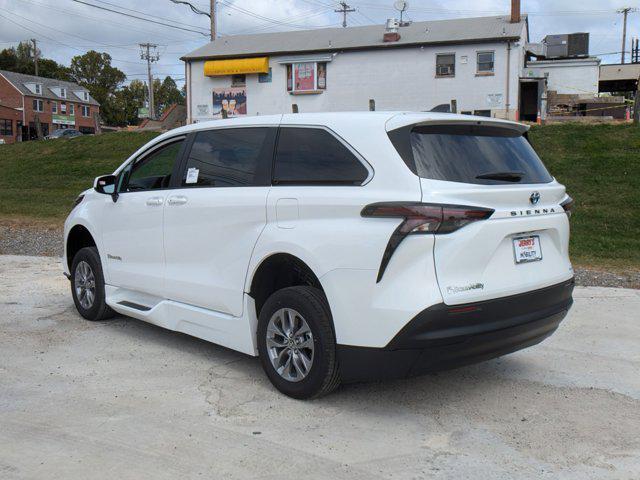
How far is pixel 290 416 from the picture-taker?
4.16 metres

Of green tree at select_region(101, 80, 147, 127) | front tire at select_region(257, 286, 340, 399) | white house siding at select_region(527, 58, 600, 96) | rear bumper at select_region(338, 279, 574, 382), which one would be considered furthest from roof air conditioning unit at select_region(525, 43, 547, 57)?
green tree at select_region(101, 80, 147, 127)

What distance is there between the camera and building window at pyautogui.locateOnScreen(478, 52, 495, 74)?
108ft

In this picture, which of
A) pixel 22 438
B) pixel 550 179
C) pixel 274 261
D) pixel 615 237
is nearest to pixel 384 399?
pixel 274 261

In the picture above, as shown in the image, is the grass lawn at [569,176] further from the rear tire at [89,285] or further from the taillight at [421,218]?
the rear tire at [89,285]

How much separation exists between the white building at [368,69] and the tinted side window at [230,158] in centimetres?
2719

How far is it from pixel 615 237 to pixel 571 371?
275 inches

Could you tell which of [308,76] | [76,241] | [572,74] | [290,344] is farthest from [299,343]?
[572,74]

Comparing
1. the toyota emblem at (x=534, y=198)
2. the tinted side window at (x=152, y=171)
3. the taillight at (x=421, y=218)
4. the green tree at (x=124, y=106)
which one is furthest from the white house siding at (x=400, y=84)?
the green tree at (x=124, y=106)

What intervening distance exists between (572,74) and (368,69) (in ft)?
37.7

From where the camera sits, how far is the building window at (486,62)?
1293 inches

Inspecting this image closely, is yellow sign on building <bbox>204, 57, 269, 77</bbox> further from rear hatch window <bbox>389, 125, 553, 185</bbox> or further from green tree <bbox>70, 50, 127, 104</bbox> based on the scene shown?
green tree <bbox>70, 50, 127, 104</bbox>

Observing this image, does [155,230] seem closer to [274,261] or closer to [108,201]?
[108,201]

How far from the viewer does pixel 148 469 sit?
3457 millimetres

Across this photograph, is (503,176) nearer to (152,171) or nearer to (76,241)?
(152,171)
